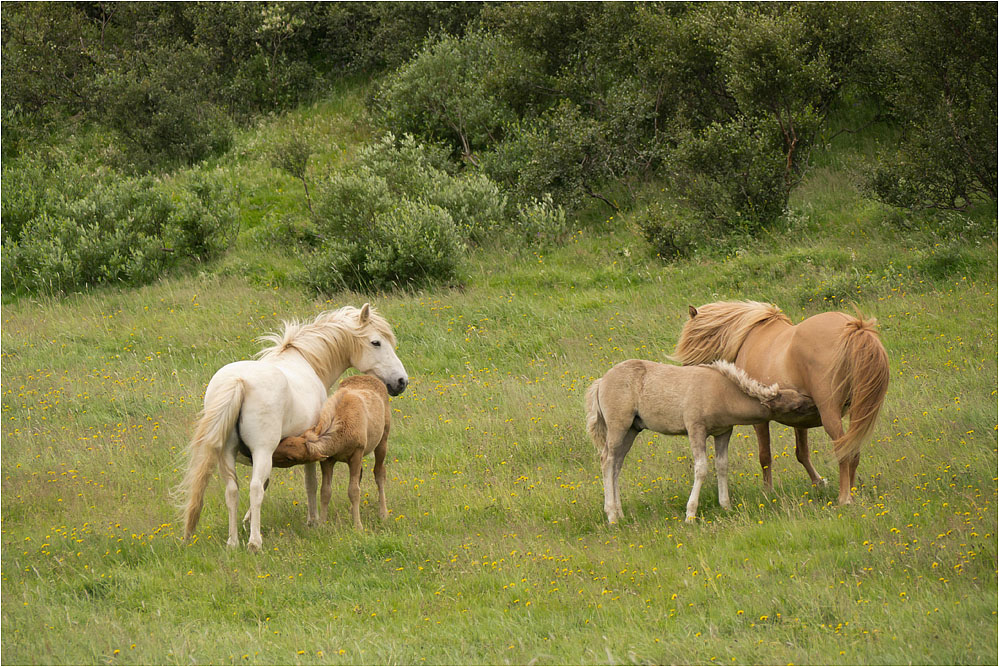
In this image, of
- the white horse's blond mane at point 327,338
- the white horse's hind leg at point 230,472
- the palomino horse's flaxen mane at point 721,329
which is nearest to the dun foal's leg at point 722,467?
the palomino horse's flaxen mane at point 721,329

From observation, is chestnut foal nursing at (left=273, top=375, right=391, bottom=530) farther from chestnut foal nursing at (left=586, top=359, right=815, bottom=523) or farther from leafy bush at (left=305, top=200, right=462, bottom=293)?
leafy bush at (left=305, top=200, right=462, bottom=293)

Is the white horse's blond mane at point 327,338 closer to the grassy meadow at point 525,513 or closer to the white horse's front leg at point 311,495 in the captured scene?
the white horse's front leg at point 311,495

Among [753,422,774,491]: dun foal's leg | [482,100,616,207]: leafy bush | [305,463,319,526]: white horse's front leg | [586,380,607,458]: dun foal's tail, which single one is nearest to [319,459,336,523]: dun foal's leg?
[305,463,319,526]: white horse's front leg

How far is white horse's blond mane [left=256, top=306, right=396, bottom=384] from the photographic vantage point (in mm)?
8859

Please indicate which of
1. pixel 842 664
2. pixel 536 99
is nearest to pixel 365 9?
pixel 536 99

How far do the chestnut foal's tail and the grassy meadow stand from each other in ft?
1.96

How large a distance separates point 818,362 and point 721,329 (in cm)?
140

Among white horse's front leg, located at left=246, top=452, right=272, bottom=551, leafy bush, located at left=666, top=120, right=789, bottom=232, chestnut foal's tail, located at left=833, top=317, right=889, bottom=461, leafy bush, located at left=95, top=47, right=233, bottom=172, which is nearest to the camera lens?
chestnut foal's tail, located at left=833, top=317, right=889, bottom=461

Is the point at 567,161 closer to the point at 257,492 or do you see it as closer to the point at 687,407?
the point at 687,407

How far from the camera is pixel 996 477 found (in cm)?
795

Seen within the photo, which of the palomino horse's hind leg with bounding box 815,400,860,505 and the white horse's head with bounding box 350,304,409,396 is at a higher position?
the white horse's head with bounding box 350,304,409,396

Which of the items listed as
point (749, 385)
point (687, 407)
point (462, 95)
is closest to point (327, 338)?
point (687, 407)

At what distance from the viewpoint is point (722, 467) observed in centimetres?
809

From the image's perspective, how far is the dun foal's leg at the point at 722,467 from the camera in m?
8.02
